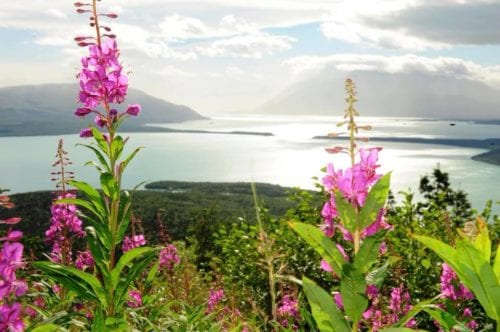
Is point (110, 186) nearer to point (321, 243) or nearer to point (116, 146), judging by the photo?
point (116, 146)

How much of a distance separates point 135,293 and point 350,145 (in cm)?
398

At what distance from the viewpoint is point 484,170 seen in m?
146

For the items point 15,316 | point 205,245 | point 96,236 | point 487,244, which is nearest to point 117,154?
point 96,236

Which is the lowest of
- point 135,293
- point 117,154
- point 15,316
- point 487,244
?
point 135,293

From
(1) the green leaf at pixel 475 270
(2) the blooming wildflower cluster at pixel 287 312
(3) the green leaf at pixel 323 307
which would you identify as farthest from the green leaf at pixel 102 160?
(2) the blooming wildflower cluster at pixel 287 312

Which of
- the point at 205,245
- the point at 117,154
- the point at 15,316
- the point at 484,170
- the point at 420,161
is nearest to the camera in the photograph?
the point at 15,316

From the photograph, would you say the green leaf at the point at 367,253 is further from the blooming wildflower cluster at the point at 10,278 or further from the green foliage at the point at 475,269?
the blooming wildflower cluster at the point at 10,278

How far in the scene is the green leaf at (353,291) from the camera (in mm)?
1813

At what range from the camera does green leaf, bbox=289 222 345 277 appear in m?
1.79

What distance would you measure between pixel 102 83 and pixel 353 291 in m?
2.44

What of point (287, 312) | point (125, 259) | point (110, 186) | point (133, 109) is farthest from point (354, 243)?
point (287, 312)

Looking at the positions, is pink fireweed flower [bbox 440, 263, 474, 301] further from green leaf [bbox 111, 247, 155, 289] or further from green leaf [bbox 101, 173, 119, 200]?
green leaf [bbox 101, 173, 119, 200]

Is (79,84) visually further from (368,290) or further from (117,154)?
(368,290)

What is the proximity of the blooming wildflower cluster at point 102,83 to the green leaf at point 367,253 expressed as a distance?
87.2 inches
